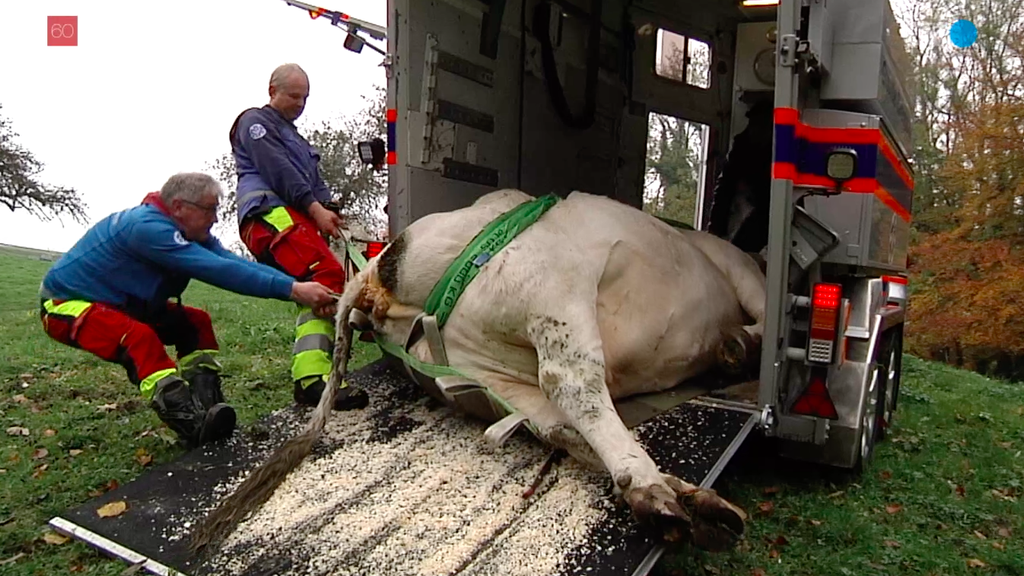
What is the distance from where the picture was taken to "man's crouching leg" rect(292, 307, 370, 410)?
3760 millimetres

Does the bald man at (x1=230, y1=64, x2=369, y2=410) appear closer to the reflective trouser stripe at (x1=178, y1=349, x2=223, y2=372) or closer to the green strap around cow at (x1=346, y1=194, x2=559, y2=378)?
the reflective trouser stripe at (x1=178, y1=349, x2=223, y2=372)

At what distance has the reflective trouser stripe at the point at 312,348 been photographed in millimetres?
3822

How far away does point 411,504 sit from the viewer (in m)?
2.77

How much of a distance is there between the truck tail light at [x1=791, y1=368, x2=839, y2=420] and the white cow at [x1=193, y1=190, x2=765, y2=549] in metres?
0.31

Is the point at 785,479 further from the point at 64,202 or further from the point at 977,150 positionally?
the point at 64,202

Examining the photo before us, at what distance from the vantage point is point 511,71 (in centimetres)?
507

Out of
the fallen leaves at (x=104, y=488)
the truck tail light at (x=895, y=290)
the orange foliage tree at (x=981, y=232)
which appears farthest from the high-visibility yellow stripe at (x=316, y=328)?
the orange foliage tree at (x=981, y=232)

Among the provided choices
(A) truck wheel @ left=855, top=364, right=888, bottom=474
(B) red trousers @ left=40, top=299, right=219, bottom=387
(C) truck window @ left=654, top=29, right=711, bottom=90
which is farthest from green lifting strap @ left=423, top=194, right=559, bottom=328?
(C) truck window @ left=654, top=29, right=711, bottom=90

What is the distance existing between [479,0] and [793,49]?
205cm

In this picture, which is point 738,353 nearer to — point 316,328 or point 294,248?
point 316,328

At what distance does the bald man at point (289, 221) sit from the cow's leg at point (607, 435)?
1.25 m

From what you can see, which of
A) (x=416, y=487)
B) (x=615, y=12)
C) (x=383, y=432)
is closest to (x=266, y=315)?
(x=615, y=12)

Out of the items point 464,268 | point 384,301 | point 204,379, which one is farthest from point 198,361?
point 464,268

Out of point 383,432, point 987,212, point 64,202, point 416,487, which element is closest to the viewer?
point 416,487
